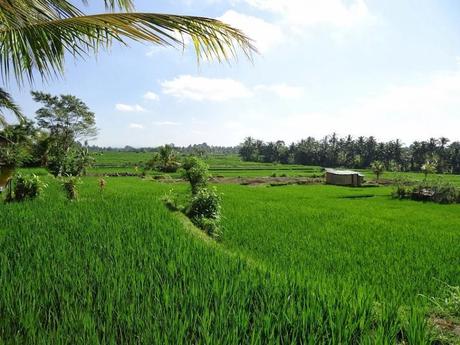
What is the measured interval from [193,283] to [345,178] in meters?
34.2

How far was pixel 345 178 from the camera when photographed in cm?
3538

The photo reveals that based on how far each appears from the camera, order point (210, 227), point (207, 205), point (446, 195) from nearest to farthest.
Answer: point (210, 227), point (207, 205), point (446, 195)

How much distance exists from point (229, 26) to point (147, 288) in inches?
98.7

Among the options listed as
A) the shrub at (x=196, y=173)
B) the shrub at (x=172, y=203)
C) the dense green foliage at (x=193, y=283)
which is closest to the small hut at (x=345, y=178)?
the shrub at (x=196, y=173)

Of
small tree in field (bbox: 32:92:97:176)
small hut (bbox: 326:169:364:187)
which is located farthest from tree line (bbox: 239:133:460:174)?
small tree in field (bbox: 32:92:97:176)

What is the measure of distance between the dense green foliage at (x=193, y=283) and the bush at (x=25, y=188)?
1.97m

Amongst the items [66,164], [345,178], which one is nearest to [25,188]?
[66,164]

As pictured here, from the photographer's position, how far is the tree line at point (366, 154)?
67062 millimetres

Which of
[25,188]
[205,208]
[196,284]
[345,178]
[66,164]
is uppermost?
[66,164]

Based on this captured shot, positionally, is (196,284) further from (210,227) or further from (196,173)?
(196,173)

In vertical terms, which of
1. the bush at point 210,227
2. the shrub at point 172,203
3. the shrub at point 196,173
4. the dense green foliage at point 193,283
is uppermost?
the shrub at point 196,173

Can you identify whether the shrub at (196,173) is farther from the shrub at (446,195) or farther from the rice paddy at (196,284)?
the shrub at (446,195)

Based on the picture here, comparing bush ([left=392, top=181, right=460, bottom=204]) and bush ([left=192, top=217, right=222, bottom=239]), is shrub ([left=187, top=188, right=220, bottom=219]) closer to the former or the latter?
bush ([left=192, top=217, right=222, bottom=239])

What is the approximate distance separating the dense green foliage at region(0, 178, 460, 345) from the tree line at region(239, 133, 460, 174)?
5965 centimetres
